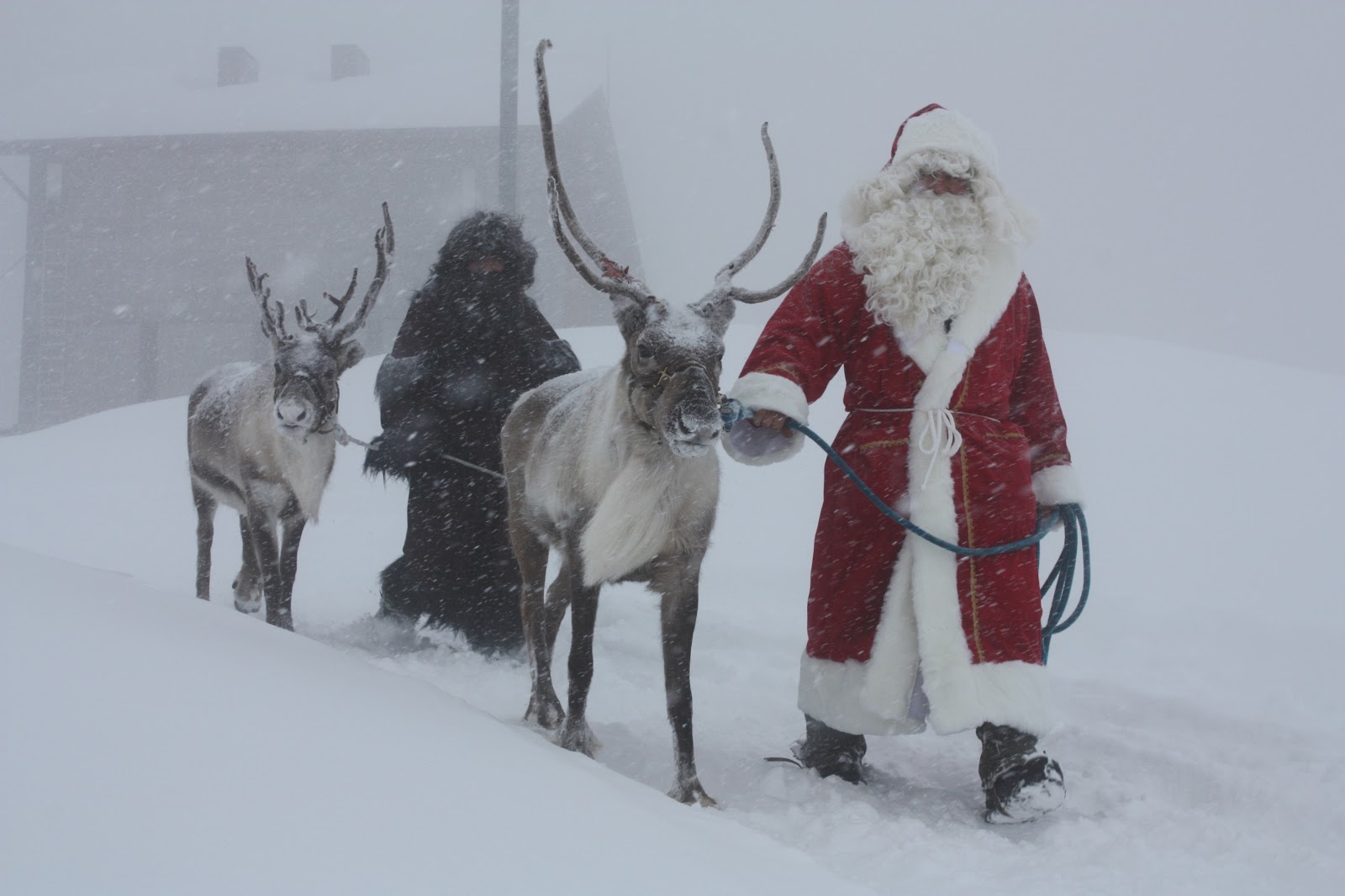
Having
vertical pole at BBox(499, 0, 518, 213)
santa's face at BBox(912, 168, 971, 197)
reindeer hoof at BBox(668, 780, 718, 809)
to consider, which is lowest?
reindeer hoof at BBox(668, 780, 718, 809)

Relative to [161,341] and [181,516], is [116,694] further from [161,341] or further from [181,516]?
[161,341]

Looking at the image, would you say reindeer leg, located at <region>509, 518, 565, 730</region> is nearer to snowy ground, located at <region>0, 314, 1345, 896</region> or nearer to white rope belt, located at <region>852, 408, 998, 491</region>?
snowy ground, located at <region>0, 314, 1345, 896</region>

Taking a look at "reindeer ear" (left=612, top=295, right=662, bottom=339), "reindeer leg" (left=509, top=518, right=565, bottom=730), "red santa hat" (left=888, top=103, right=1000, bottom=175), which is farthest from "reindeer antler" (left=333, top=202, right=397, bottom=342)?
"red santa hat" (left=888, top=103, right=1000, bottom=175)

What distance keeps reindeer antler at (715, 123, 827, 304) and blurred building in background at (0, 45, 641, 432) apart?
1533cm

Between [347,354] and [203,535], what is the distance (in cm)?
168

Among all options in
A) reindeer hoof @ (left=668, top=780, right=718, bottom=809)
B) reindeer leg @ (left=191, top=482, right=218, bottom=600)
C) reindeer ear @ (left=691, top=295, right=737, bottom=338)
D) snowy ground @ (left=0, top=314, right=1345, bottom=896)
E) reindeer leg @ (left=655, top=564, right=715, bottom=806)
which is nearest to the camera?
snowy ground @ (left=0, top=314, right=1345, bottom=896)

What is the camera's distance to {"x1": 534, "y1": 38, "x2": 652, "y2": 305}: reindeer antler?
3.23 metres

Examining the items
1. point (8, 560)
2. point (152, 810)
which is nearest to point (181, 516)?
point (8, 560)

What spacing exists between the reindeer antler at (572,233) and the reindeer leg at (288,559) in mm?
2358

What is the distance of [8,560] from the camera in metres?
2.47

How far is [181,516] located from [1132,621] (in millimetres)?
7740

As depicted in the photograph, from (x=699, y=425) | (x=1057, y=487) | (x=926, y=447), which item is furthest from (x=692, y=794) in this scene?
(x=1057, y=487)

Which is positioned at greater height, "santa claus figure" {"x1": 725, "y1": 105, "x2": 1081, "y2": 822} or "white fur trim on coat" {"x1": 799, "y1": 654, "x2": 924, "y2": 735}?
"santa claus figure" {"x1": 725, "y1": 105, "x2": 1081, "y2": 822}

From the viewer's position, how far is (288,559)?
4.83 m
